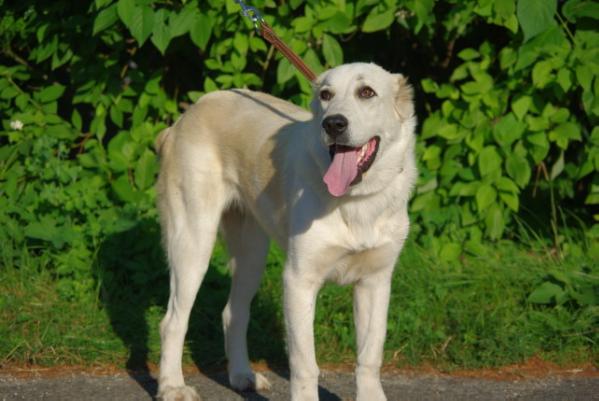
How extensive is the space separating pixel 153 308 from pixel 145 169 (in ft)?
3.37

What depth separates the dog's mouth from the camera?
13.3 ft

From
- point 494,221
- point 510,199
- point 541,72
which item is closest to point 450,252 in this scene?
point 494,221

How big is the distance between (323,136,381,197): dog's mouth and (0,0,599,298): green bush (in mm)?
1779

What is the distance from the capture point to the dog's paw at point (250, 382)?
16.4ft

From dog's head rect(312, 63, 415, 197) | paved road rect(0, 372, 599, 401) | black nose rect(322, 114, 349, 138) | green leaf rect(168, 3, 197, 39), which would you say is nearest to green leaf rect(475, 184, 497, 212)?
paved road rect(0, 372, 599, 401)

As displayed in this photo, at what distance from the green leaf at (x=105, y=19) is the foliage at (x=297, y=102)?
11 mm

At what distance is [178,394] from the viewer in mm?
4676

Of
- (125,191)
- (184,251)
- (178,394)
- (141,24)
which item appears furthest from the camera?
(125,191)

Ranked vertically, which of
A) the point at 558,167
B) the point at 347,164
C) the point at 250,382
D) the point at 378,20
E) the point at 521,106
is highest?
the point at 378,20

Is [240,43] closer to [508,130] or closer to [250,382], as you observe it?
[508,130]

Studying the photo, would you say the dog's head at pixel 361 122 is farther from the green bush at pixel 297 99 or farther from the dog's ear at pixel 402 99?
the green bush at pixel 297 99

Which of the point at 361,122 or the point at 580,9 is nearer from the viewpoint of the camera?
the point at 361,122

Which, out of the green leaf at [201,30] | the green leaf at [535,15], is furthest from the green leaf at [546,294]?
the green leaf at [201,30]

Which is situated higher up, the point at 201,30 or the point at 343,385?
the point at 201,30
